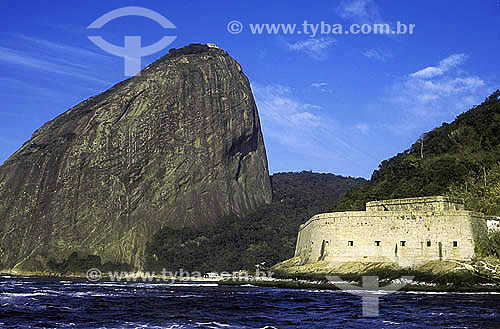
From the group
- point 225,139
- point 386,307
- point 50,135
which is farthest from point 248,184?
point 386,307

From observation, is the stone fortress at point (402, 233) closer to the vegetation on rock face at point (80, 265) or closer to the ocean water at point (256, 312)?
the ocean water at point (256, 312)

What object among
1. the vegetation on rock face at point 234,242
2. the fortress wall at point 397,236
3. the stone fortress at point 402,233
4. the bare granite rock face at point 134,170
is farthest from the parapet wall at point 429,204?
the bare granite rock face at point 134,170

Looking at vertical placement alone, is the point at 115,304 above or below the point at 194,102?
below

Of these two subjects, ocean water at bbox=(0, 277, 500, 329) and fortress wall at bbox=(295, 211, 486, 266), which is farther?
fortress wall at bbox=(295, 211, 486, 266)

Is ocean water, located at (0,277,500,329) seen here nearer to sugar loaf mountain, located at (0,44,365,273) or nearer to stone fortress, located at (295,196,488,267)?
stone fortress, located at (295,196,488,267)

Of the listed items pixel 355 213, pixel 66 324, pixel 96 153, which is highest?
pixel 96 153

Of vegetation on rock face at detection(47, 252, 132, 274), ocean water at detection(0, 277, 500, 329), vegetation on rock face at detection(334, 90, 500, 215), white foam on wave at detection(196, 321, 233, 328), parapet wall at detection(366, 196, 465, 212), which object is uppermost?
vegetation on rock face at detection(334, 90, 500, 215)

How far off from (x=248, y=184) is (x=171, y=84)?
32.5 m

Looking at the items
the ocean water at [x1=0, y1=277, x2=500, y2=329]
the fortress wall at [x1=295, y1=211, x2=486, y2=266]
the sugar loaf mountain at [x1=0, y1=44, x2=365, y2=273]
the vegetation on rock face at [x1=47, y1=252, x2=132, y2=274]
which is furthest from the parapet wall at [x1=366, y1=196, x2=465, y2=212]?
the vegetation on rock face at [x1=47, y1=252, x2=132, y2=274]

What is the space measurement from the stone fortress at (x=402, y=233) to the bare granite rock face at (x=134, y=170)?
7676 cm

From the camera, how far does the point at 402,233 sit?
4884 centimetres

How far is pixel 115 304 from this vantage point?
3372 centimetres

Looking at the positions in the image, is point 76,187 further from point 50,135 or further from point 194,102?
point 194,102

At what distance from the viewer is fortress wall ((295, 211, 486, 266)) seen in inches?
1822
